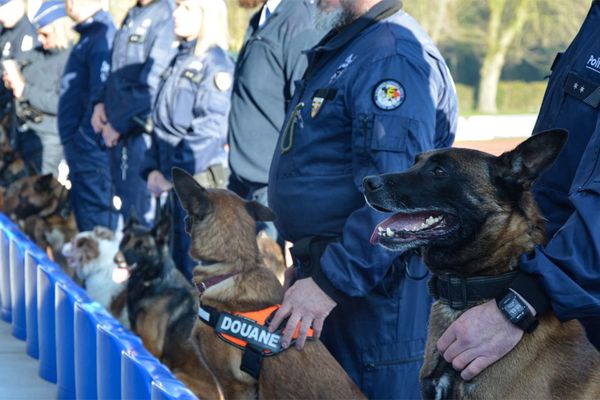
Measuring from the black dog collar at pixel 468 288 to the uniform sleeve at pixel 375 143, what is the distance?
610 mm

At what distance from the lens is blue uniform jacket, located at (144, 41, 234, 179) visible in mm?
6223

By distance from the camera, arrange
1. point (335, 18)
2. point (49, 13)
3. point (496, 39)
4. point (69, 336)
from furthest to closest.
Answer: point (496, 39) < point (49, 13) < point (69, 336) < point (335, 18)

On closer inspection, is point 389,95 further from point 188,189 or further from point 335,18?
point 188,189

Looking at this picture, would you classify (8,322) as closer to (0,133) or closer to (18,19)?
(0,133)

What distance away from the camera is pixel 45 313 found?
17.5 ft

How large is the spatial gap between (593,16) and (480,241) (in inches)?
29.7

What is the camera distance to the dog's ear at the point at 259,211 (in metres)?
3.93

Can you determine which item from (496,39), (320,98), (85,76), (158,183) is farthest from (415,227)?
(496,39)

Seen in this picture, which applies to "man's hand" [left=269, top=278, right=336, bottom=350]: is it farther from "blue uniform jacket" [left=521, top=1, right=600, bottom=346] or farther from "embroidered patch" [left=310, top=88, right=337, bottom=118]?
"blue uniform jacket" [left=521, top=1, right=600, bottom=346]

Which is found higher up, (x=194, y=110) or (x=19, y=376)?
(x=194, y=110)

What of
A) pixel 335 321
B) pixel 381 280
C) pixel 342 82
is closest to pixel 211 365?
pixel 335 321

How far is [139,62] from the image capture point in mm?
7109

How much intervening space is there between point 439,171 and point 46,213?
6.21 m

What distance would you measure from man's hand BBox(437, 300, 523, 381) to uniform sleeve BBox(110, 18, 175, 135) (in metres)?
4.65
